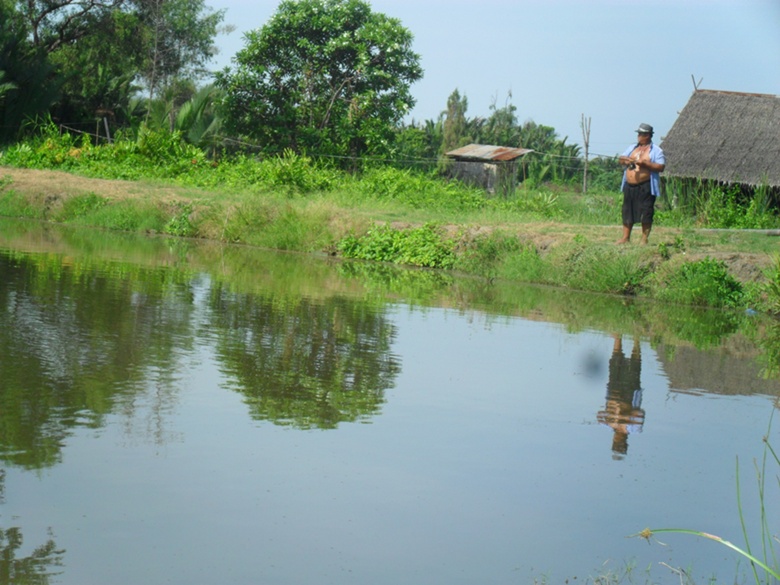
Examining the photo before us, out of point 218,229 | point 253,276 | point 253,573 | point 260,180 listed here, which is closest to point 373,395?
point 253,573

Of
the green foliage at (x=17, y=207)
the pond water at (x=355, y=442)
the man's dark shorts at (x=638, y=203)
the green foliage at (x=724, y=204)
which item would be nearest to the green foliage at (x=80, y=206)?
the green foliage at (x=17, y=207)

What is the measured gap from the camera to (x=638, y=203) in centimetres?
1544

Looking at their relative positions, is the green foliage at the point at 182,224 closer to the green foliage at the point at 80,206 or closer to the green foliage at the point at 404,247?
the green foliage at the point at 80,206

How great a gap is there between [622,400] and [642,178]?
24.8ft

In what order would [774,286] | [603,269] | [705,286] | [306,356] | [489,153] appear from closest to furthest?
[306,356], [774,286], [705,286], [603,269], [489,153]

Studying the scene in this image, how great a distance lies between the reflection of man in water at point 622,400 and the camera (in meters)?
7.09

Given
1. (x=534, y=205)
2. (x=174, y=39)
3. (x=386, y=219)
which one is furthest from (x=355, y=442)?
(x=174, y=39)

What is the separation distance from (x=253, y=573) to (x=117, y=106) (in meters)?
37.5

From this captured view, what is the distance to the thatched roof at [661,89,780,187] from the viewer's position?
23.0 meters

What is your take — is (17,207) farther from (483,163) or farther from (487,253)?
(483,163)

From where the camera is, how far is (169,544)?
15.0 feet

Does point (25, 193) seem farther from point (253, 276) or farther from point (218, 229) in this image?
point (253, 276)

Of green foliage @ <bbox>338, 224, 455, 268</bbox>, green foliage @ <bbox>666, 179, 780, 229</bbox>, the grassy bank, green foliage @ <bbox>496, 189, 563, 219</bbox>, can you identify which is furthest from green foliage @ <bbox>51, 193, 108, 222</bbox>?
green foliage @ <bbox>666, 179, 780, 229</bbox>

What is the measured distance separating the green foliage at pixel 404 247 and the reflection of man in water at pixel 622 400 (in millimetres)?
8184
